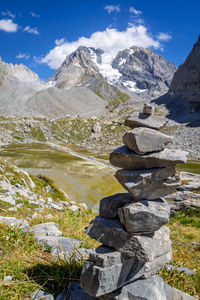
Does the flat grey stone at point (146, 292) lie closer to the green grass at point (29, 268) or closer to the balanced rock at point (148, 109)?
the green grass at point (29, 268)

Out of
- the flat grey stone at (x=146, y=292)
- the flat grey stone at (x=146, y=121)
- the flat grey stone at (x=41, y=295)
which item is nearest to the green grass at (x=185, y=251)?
the flat grey stone at (x=146, y=292)

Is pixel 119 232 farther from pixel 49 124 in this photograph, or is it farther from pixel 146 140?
pixel 49 124

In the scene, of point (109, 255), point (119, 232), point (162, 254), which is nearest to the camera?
point (109, 255)

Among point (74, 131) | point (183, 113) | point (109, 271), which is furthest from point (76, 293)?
point (183, 113)

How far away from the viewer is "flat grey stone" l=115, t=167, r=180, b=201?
7113 millimetres

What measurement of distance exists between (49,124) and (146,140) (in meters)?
170

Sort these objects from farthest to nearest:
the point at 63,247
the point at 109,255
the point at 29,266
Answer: the point at 63,247
the point at 29,266
the point at 109,255

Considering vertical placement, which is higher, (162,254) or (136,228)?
(136,228)

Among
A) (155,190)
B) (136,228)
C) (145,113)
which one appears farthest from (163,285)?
(145,113)

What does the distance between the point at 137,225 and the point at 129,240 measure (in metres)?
0.52

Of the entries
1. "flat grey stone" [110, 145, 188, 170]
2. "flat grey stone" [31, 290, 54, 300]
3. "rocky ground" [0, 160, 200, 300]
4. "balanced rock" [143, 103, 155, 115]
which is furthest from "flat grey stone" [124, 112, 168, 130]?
"flat grey stone" [31, 290, 54, 300]

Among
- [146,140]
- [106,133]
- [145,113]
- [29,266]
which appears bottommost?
[29,266]

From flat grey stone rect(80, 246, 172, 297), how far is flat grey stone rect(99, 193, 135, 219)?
1242 mm

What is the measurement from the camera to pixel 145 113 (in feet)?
26.4
